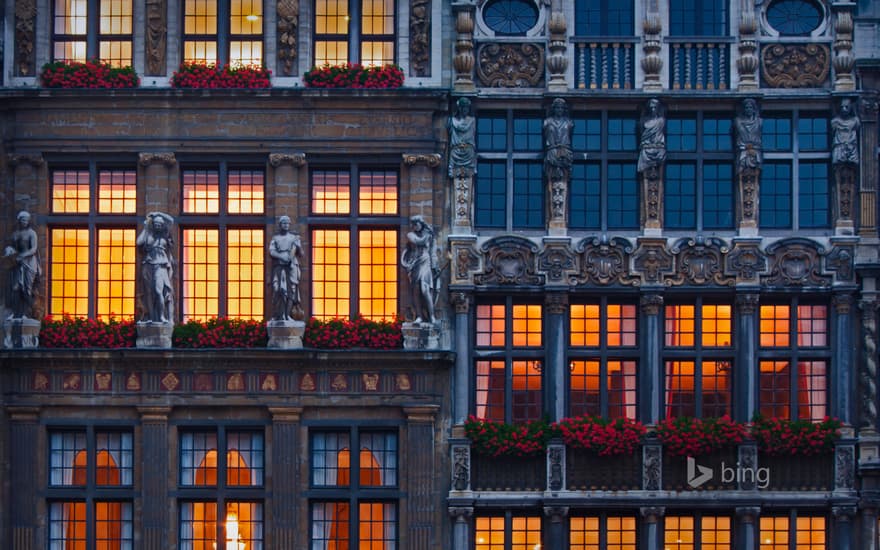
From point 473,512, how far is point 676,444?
12.7 feet

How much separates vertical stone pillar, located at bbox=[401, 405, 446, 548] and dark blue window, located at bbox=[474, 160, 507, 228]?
11.9 ft

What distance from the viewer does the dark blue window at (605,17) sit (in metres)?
27.6

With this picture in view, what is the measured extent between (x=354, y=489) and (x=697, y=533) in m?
6.33

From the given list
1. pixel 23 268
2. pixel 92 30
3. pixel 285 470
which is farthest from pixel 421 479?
pixel 92 30

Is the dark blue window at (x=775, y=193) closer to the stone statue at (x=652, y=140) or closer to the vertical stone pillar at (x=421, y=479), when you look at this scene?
the stone statue at (x=652, y=140)

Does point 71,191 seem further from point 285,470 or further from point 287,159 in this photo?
point 285,470

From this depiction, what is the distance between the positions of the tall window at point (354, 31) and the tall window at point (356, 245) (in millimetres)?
2109

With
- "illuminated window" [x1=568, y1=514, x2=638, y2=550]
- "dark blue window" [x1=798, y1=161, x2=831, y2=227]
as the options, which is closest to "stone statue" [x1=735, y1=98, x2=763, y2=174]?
"dark blue window" [x1=798, y1=161, x2=831, y2=227]

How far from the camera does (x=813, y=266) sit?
88.3ft

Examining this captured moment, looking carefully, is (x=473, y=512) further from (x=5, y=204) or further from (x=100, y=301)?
(x=5, y=204)

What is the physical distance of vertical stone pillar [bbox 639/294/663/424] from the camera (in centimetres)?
2688

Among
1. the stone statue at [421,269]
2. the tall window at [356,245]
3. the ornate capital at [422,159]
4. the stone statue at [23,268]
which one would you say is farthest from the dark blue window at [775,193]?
the stone statue at [23,268]

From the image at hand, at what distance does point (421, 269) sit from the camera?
26.6 meters

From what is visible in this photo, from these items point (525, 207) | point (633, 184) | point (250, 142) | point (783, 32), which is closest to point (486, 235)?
point (525, 207)
